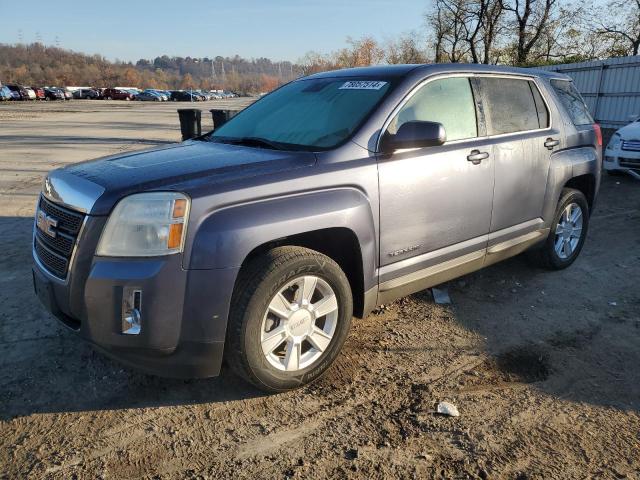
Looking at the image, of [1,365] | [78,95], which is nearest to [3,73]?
[78,95]

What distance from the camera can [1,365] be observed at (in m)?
3.07

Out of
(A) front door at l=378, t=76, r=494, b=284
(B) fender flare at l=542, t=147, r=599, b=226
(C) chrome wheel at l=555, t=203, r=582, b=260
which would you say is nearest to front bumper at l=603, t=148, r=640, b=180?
(C) chrome wheel at l=555, t=203, r=582, b=260

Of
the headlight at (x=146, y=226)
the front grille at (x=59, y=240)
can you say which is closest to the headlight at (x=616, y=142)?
the headlight at (x=146, y=226)

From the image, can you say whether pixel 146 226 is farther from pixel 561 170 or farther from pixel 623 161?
pixel 623 161

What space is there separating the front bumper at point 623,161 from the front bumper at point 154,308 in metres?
9.45

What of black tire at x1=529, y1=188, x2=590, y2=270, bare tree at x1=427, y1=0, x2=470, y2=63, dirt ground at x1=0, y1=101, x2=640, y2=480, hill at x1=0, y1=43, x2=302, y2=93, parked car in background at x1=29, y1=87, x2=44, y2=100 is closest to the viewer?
dirt ground at x1=0, y1=101, x2=640, y2=480

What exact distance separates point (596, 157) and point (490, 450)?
359 centimetres

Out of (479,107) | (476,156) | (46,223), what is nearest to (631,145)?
(479,107)

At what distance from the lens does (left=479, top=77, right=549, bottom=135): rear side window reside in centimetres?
384

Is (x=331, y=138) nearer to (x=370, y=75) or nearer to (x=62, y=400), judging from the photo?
(x=370, y=75)

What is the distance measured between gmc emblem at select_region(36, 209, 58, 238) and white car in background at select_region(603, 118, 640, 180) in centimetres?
992

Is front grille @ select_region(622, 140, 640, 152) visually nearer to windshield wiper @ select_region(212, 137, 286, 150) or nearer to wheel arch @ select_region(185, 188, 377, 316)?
wheel arch @ select_region(185, 188, 377, 316)

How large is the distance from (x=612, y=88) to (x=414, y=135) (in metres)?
15.6

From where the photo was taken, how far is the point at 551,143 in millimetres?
4254
